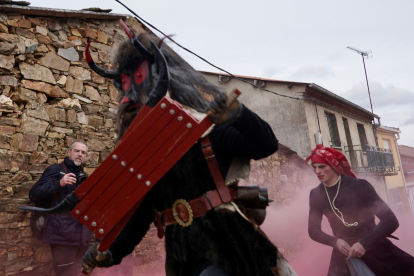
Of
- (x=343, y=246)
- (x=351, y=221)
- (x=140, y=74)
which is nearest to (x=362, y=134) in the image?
(x=351, y=221)

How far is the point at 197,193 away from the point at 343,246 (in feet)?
7.57

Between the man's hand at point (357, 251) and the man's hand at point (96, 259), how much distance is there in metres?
2.30

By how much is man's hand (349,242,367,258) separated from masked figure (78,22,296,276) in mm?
1906

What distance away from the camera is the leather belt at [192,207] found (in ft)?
4.99

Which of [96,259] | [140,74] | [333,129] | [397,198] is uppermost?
[333,129]

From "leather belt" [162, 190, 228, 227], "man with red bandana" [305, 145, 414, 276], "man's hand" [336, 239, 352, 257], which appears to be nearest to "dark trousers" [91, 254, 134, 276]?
"man with red bandana" [305, 145, 414, 276]

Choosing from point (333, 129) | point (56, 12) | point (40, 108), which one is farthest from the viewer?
point (333, 129)

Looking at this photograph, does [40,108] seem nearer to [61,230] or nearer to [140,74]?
[61,230]

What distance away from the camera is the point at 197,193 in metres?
1.57

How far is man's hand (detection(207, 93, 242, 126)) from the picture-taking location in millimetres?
1323

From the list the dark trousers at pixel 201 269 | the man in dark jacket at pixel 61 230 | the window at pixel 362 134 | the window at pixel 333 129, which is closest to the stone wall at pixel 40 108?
the man in dark jacket at pixel 61 230

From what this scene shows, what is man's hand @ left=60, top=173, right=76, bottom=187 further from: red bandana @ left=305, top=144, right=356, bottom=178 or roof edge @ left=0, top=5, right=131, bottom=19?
red bandana @ left=305, top=144, right=356, bottom=178

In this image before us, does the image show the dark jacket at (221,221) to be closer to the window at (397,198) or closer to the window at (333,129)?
the window at (333,129)

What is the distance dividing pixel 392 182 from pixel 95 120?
18505mm
